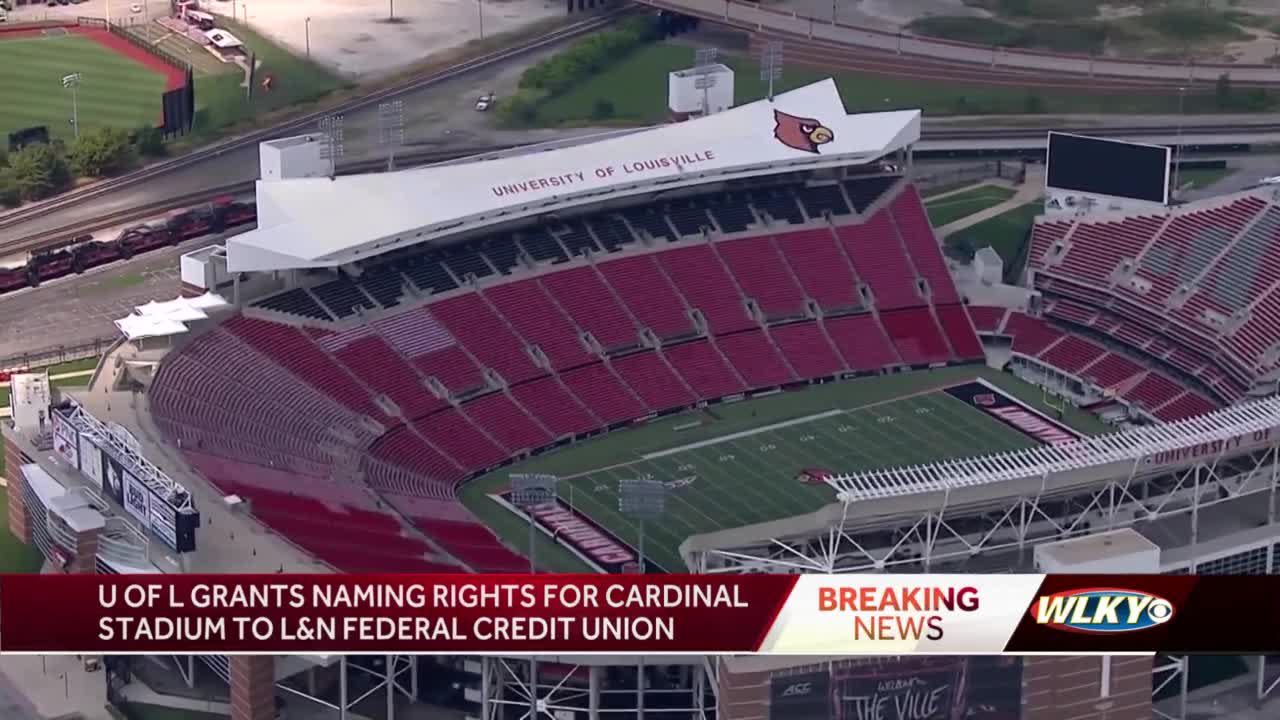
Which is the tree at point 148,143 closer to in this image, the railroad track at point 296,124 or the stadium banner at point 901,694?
the railroad track at point 296,124

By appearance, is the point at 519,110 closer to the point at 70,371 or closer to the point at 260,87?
the point at 260,87

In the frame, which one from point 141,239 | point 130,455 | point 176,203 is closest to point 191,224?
point 141,239

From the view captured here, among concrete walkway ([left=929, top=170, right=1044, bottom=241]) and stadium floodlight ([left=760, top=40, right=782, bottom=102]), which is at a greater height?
stadium floodlight ([left=760, top=40, right=782, bottom=102])

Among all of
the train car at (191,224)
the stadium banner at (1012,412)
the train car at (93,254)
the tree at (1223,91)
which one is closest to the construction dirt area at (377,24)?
the train car at (191,224)

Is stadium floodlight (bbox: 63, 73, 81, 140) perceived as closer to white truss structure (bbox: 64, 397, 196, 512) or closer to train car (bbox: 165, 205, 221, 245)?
train car (bbox: 165, 205, 221, 245)

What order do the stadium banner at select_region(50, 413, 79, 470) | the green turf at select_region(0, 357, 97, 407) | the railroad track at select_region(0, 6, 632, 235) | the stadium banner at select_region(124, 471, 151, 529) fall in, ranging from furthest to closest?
the railroad track at select_region(0, 6, 632, 235) < the green turf at select_region(0, 357, 97, 407) < the stadium banner at select_region(50, 413, 79, 470) < the stadium banner at select_region(124, 471, 151, 529)

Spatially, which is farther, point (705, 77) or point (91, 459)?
point (705, 77)

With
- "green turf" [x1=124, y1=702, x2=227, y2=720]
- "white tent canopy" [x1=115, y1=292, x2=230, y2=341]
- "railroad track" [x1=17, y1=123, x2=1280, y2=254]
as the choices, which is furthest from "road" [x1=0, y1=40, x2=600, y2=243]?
"green turf" [x1=124, y1=702, x2=227, y2=720]
